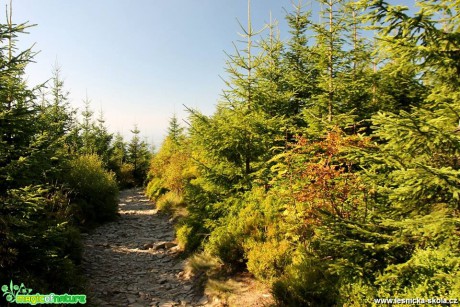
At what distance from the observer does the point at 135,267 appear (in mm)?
9531

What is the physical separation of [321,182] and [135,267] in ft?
24.8

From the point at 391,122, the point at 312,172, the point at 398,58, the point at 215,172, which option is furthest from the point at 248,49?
the point at 391,122

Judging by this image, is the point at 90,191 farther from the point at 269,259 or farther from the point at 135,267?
the point at 269,259

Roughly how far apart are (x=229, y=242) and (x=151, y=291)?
2787 mm

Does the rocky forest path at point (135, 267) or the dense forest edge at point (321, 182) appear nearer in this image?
the dense forest edge at point (321, 182)

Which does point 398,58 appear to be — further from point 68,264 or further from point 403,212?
point 68,264

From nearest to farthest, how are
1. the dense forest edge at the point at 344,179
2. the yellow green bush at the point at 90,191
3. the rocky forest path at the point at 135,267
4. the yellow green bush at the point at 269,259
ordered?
1. the dense forest edge at the point at 344,179
2. the yellow green bush at the point at 269,259
3. the rocky forest path at the point at 135,267
4. the yellow green bush at the point at 90,191

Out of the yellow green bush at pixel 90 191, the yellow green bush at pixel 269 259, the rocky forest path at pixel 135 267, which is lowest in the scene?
the rocky forest path at pixel 135 267

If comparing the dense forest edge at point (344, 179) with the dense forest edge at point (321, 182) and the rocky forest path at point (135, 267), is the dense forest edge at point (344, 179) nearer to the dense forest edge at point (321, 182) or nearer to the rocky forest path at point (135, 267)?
the dense forest edge at point (321, 182)

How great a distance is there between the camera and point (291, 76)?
37.2ft

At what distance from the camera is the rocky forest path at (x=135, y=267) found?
7.31 meters

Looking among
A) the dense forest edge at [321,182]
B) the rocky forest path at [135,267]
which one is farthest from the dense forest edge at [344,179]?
the rocky forest path at [135,267]

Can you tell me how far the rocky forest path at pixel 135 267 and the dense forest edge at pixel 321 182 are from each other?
85 cm

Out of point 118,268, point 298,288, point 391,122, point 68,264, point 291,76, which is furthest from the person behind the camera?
point 291,76
